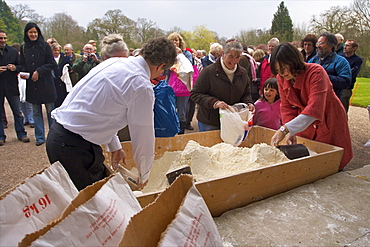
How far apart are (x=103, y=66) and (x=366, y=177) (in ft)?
7.42

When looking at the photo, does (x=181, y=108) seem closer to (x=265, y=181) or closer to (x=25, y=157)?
(x=25, y=157)

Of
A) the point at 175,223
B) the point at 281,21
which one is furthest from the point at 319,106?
the point at 281,21

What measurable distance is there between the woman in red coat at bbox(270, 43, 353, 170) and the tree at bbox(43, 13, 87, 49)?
20.7m

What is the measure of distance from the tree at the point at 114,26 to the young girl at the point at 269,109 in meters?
22.5

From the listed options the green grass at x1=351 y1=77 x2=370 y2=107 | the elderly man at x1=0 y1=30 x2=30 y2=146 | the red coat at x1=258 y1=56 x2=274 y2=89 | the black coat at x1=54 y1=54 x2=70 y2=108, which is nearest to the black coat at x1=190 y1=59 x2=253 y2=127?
the red coat at x1=258 y1=56 x2=274 y2=89

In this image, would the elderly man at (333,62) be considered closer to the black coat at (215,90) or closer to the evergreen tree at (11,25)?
the black coat at (215,90)

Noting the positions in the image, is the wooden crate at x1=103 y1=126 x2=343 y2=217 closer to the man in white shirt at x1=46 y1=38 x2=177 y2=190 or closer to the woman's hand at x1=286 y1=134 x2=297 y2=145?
the woman's hand at x1=286 y1=134 x2=297 y2=145

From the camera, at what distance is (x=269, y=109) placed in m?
3.78

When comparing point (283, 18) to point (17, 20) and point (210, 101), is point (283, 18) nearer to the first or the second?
point (17, 20)

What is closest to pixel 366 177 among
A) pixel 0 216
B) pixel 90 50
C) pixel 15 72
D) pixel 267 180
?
pixel 267 180

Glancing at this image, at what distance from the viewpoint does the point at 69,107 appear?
181cm

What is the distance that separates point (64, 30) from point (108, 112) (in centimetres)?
2455

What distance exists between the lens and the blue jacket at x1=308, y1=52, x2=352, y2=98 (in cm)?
385

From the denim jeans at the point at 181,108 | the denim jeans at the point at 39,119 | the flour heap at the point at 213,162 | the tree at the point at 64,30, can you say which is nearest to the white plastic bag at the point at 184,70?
the denim jeans at the point at 181,108
